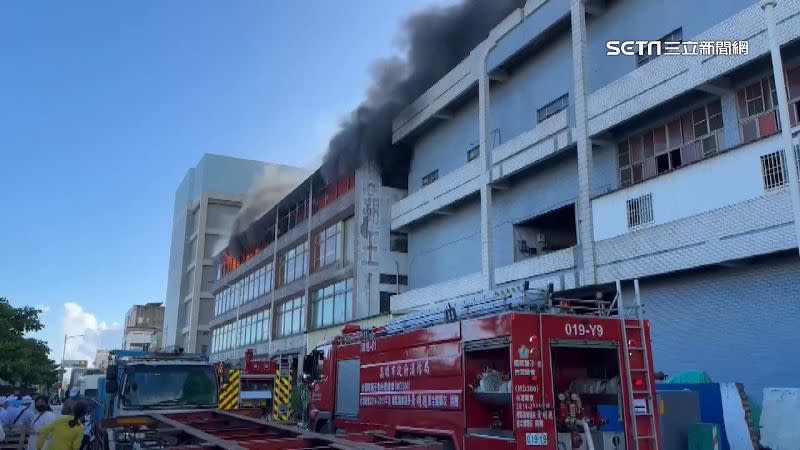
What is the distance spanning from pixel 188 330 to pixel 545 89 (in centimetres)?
5394

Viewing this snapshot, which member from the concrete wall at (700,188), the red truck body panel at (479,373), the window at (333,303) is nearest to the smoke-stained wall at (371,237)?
the window at (333,303)

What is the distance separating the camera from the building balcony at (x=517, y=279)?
63.7ft

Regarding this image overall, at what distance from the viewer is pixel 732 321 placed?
49.5ft

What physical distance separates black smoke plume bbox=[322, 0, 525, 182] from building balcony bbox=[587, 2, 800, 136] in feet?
35.9

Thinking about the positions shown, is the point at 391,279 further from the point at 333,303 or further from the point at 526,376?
the point at 526,376

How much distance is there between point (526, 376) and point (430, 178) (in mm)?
22891

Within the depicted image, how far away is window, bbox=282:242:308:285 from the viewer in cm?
3916

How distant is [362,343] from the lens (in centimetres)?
1233

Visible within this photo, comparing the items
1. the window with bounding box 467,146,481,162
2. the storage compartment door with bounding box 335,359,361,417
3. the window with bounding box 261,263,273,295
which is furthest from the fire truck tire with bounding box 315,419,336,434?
the window with bounding box 261,263,273,295

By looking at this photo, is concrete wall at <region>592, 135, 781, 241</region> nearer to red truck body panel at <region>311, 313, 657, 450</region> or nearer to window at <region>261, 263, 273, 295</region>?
red truck body panel at <region>311, 313, 657, 450</region>

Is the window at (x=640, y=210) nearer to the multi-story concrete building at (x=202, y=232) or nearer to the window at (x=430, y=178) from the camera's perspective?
the window at (x=430, y=178)

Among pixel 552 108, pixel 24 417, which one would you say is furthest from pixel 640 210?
pixel 24 417

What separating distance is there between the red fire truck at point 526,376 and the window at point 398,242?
21499 millimetres

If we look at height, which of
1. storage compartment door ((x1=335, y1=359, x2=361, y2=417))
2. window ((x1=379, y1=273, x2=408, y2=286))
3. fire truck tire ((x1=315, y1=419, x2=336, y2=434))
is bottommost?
fire truck tire ((x1=315, y1=419, x2=336, y2=434))
